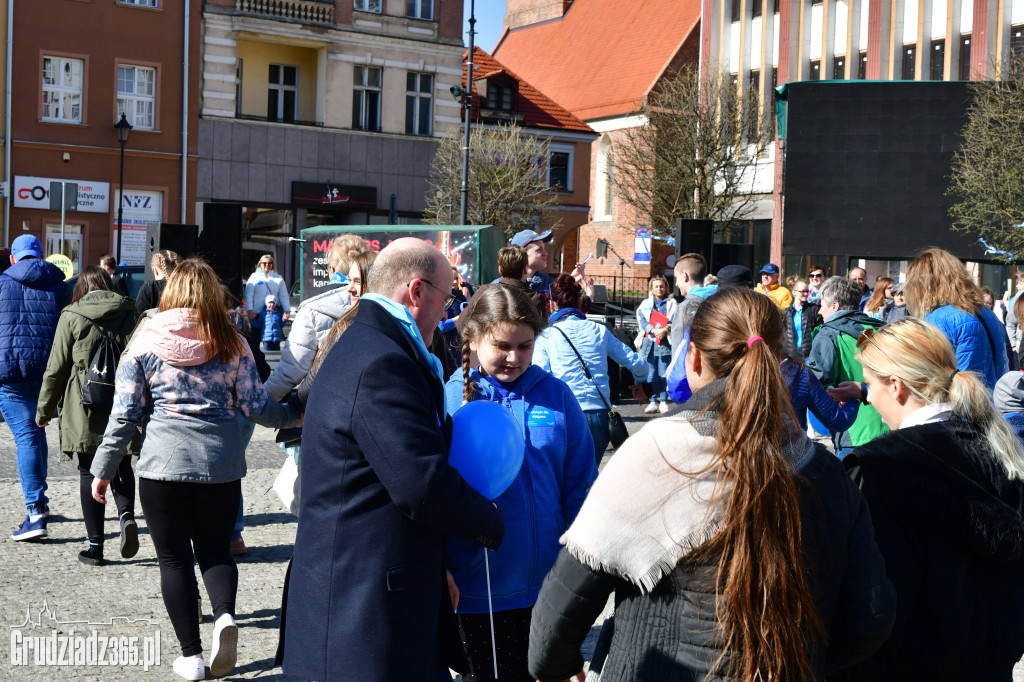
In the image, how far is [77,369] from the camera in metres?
6.84

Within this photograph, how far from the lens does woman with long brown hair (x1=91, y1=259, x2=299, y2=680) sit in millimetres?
4836

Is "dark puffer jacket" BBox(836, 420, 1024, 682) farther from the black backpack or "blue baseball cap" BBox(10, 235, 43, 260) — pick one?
"blue baseball cap" BBox(10, 235, 43, 260)

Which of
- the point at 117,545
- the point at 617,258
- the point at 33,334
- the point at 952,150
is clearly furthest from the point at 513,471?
the point at 617,258

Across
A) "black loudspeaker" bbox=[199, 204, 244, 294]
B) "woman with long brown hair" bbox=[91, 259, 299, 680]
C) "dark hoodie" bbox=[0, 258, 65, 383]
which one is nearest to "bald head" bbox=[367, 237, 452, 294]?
"woman with long brown hair" bbox=[91, 259, 299, 680]

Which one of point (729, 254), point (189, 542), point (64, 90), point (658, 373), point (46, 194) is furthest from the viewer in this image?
point (64, 90)

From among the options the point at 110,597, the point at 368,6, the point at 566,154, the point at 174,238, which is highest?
the point at 368,6

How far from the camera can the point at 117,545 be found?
7.19m

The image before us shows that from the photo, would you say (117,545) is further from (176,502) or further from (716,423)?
(716,423)

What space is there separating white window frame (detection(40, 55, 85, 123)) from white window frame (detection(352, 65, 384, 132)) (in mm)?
7989

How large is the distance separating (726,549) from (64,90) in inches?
1235

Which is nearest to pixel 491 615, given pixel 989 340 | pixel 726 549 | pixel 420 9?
pixel 726 549

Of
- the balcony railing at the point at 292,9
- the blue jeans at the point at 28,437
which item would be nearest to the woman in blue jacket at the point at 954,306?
the blue jeans at the point at 28,437

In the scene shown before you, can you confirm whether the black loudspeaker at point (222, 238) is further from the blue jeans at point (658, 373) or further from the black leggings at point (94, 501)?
the black leggings at point (94, 501)

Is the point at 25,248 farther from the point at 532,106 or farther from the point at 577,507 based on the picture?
the point at 532,106
